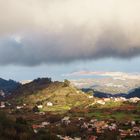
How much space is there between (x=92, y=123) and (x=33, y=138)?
405 feet

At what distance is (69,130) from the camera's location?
475 feet

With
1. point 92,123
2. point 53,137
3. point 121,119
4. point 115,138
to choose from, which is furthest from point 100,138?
point 53,137

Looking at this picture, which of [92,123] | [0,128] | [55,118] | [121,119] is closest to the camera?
[0,128]

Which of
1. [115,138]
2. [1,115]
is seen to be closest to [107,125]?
[115,138]

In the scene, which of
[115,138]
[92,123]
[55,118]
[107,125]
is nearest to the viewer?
[115,138]

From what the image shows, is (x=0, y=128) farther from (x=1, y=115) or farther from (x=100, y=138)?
(x=100, y=138)

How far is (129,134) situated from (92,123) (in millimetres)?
38273

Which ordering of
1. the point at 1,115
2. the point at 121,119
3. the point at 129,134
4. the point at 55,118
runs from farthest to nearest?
the point at 55,118
the point at 121,119
the point at 129,134
the point at 1,115

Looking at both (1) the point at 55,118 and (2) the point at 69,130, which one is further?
(1) the point at 55,118

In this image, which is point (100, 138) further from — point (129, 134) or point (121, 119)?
point (121, 119)

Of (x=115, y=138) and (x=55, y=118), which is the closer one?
(x=115, y=138)

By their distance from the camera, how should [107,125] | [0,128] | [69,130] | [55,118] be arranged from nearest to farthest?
[0,128] < [69,130] < [107,125] < [55,118]

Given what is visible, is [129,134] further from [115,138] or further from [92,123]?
[92,123]

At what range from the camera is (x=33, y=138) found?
49344mm
